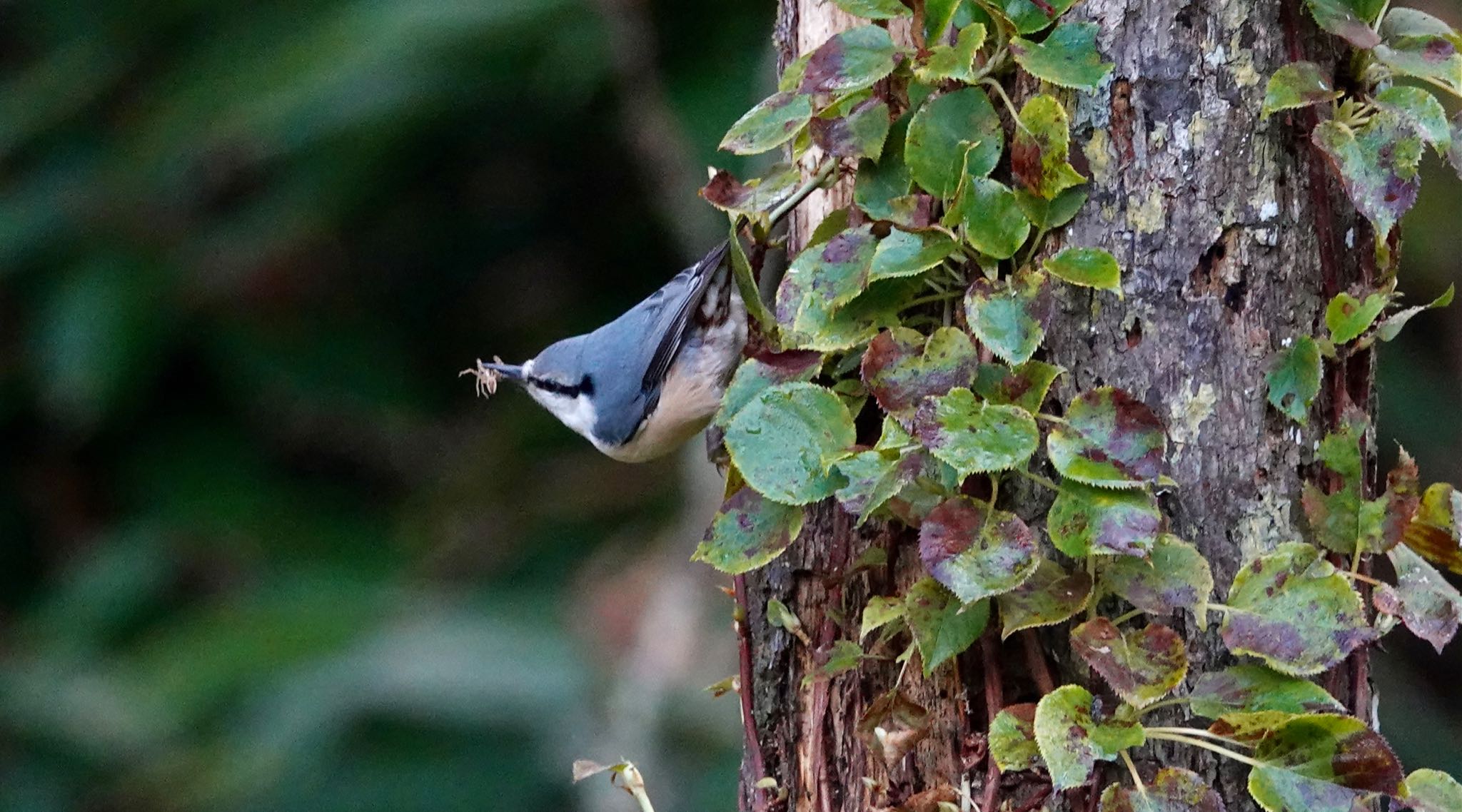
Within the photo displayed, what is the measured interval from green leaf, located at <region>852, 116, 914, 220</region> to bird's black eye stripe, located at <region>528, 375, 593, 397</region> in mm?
1260

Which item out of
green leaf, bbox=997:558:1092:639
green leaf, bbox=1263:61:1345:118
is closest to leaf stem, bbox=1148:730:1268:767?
green leaf, bbox=997:558:1092:639

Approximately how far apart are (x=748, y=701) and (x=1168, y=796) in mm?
516

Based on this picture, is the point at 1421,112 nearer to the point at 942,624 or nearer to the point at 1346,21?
the point at 1346,21

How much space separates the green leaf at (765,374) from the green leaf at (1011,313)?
197mm

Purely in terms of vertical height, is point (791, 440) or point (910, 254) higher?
point (910, 254)

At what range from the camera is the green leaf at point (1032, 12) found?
127cm

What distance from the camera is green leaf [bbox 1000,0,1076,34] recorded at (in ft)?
4.15

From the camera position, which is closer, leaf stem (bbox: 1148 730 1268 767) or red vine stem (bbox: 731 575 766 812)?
leaf stem (bbox: 1148 730 1268 767)

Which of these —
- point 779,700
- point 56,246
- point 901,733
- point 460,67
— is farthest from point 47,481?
point 901,733

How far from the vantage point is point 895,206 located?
4.36 feet

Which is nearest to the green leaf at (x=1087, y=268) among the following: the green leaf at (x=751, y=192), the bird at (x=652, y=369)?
the green leaf at (x=751, y=192)

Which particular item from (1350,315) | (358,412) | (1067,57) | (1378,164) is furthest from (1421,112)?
(358,412)

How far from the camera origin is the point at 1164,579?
3.97ft

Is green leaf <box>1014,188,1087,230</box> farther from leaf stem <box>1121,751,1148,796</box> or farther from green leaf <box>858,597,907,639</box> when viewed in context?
leaf stem <box>1121,751,1148,796</box>
